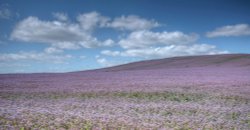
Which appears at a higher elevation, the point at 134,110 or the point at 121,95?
the point at 121,95

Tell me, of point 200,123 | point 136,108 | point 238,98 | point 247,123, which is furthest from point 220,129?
point 238,98

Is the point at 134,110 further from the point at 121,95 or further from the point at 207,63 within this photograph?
the point at 207,63

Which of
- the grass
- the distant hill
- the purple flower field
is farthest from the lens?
the distant hill

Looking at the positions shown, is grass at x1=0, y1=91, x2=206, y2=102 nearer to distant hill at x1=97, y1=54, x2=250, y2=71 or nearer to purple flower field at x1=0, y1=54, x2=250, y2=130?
purple flower field at x1=0, y1=54, x2=250, y2=130

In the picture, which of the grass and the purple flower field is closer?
the purple flower field

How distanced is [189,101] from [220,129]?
296 inches

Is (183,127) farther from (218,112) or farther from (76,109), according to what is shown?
(76,109)

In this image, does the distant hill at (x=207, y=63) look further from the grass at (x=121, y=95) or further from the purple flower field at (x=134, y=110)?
the grass at (x=121, y=95)

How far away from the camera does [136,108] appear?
1595 centimetres

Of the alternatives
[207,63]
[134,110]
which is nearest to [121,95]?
[134,110]

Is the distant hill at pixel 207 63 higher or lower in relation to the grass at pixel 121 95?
higher

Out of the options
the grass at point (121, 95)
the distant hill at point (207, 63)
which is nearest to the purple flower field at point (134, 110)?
the grass at point (121, 95)

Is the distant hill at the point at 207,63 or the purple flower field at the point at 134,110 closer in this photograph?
the purple flower field at the point at 134,110

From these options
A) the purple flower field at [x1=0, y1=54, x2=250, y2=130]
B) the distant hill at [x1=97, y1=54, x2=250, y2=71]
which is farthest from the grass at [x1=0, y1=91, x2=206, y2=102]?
the distant hill at [x1=97, y1=54, x2=250, y2=71]
